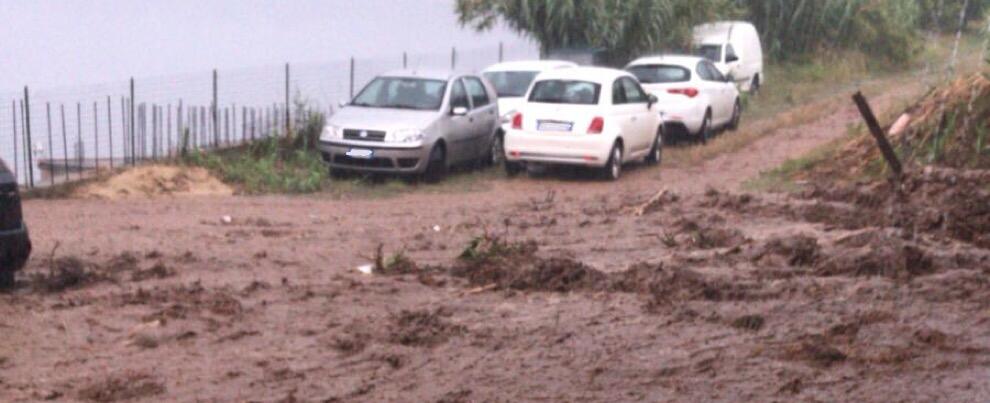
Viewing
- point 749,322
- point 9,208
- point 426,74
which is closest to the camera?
point 749,322

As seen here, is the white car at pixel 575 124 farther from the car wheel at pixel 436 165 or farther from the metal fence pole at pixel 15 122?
the metal fence pole at pixel 15 122

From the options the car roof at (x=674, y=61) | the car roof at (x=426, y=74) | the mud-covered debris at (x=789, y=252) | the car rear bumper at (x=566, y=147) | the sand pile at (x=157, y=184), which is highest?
the car roof at (x=426, y=74)

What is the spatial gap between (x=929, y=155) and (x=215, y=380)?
11676 mm

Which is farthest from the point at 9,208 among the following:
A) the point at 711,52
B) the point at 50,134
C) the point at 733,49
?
the point at 733,49

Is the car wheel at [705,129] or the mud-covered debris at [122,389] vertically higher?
the mud-covered debris at [122,389]

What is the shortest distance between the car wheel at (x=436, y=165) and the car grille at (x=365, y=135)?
0.75m

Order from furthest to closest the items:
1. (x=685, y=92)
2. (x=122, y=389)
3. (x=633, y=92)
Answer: (x=685, y=92) → (x=633, y=92) → (x=122, y=389)

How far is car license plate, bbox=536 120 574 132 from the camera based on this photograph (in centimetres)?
2078

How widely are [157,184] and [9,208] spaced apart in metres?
8.87

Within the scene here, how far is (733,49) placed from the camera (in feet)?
110

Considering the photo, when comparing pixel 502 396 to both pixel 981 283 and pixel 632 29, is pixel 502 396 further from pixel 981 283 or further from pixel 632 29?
pixel 632 29

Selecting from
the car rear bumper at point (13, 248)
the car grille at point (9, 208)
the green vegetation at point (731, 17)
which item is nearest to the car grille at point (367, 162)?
the car rear bumper at point (13, 248)

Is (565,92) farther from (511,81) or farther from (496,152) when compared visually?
(511,81)

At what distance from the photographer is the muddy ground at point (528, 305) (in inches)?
318
